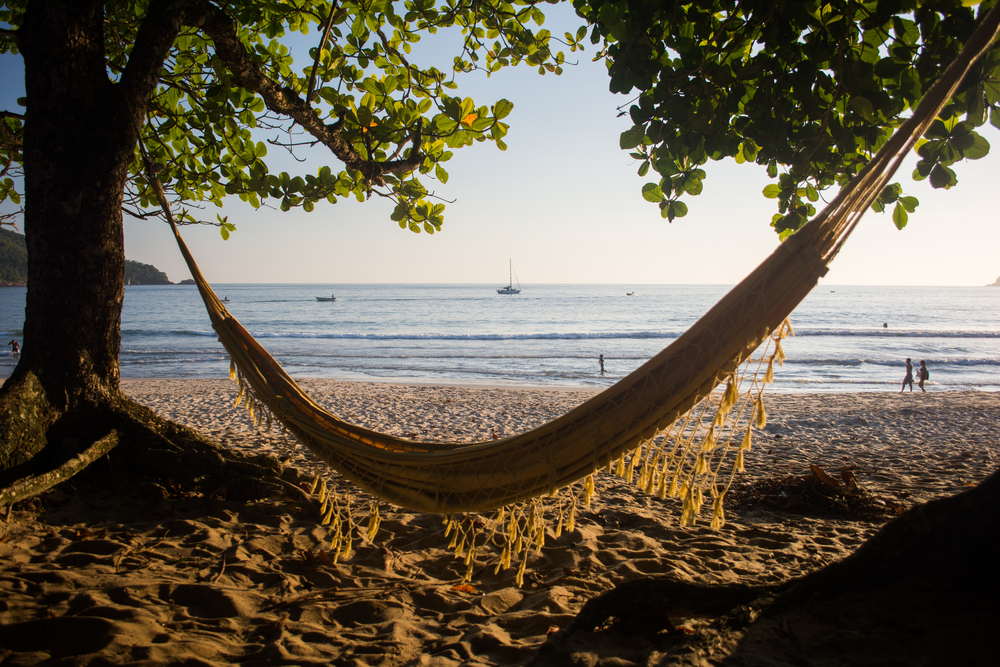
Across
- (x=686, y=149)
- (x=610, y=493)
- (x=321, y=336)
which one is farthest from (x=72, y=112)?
(x=321, y=336)

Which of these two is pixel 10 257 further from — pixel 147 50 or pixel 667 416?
pixel 667 416

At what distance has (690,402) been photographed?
116cm

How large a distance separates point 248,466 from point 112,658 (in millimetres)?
1074

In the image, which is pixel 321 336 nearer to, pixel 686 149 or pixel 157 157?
pixel 157 157

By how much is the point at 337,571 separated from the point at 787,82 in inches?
83.3

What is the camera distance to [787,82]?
154 centimetres

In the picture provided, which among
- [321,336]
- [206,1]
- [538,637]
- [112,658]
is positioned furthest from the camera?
[321,336]

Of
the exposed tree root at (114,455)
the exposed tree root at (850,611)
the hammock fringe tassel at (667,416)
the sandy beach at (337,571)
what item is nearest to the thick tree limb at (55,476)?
the exposed tree root at (114,455)

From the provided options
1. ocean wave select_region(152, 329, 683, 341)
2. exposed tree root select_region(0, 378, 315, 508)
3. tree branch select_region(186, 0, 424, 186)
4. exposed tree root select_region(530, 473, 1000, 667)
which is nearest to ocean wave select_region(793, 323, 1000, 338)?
ocean wave select_region(152, 329, 683, 341)

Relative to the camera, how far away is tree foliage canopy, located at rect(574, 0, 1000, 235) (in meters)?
1.27

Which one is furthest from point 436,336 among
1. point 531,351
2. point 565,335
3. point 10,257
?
point 10,257

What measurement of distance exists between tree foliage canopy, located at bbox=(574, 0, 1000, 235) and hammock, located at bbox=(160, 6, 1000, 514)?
0.91ft

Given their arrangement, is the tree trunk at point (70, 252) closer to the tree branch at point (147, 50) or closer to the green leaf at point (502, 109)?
the tree branch at point (147, 50)

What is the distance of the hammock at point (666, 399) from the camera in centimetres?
110
